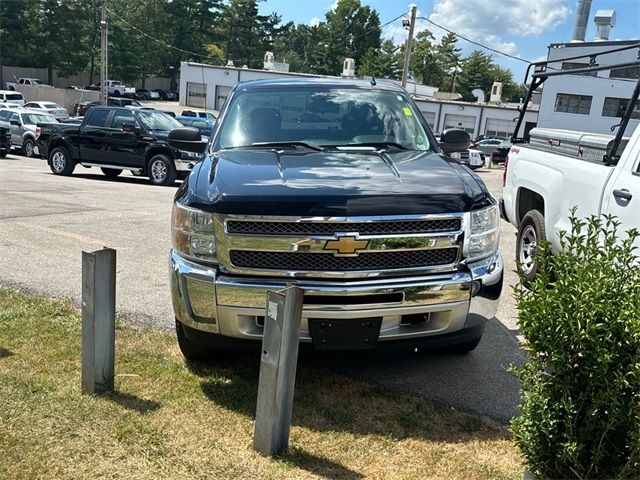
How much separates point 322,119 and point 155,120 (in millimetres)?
11945

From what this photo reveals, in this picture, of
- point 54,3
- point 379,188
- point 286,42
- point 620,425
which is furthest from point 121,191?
point 286,42

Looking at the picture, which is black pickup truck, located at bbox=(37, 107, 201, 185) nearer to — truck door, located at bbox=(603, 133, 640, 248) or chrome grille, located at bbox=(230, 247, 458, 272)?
truck door, located at bbox=(603, 133, 640, 248)

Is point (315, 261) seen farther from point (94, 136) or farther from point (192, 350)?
point (94, 136)

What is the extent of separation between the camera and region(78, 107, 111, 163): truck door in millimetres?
15711

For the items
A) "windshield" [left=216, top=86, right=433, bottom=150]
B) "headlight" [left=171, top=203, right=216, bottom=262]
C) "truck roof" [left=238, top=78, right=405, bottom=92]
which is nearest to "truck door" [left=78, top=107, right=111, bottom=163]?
"truck roof" [left=238, top=78, right=405, bottom=92]

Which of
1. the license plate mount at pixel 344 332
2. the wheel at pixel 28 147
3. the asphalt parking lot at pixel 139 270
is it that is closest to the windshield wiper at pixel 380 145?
the asphalt parking lot at pixel 139 270

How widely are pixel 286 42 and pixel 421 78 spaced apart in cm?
4630

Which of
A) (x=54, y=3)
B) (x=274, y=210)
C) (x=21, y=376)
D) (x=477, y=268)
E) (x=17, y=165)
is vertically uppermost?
(x=54, y=3)

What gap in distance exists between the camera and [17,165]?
18.9 metres

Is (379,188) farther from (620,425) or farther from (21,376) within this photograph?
(21,376)

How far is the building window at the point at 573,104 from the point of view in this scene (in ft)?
144

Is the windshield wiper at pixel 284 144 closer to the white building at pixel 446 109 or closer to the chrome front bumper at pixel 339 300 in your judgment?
the chrome front bumper at pixel 339 300

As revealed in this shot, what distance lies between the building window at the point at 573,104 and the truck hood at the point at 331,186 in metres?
44.4

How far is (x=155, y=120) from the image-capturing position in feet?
51.6
